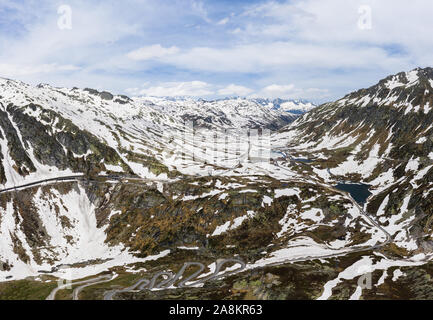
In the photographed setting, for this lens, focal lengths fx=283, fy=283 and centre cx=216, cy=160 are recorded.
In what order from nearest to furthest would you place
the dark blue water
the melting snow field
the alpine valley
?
the alpine valley → the melting snow field → the dark blue water

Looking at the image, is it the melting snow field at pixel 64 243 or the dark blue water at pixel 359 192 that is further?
the dark blue water at pixel 359 192

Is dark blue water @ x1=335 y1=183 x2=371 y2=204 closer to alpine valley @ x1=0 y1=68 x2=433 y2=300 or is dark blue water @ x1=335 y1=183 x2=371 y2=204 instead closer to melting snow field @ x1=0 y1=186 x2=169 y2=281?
alpine valley @ x1=0 y1=68 x2=433 y2=300

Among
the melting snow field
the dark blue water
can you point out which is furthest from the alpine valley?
the dark blue water

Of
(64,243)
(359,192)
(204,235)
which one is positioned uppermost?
(359,192)

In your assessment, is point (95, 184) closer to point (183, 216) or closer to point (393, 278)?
point (183, 216)

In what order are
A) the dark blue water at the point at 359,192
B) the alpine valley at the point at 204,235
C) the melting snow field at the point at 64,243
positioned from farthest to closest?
the dark blue water at the point at 359,192, the melting snow field at the point at 64,243, the alpine valley at the point at 204,235

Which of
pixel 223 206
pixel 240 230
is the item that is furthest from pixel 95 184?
pixel 240 230

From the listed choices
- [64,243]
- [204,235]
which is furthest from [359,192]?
[64,243]

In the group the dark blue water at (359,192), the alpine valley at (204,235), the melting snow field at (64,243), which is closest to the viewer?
the alpine valley at (204,235)

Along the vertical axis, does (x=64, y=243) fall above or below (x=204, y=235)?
above

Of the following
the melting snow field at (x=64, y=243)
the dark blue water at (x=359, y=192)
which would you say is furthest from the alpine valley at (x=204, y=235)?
the dark blue water at (x=359, y=192)

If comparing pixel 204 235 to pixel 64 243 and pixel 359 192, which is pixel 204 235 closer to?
pixel 64 243

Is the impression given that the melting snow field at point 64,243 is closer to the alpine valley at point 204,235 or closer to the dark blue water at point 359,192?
the alpine valley at point 204,235
